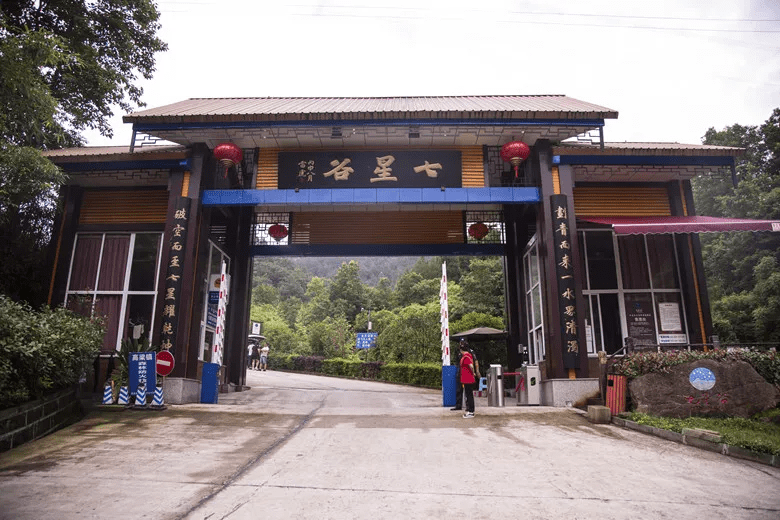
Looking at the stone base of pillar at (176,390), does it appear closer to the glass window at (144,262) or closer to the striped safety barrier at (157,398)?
the striped safety barrier at (157,398)

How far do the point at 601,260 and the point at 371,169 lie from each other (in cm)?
610

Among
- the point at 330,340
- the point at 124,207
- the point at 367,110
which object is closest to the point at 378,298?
the point at 330,340

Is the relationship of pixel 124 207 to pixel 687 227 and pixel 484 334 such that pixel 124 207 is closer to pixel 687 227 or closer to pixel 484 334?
pixel 484 334

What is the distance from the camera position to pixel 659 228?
10398 millimetres

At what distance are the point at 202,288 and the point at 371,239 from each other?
5.13 m

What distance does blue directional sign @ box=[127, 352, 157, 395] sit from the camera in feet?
31.0

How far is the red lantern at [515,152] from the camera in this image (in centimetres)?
1156

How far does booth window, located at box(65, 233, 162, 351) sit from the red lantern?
8.71 m

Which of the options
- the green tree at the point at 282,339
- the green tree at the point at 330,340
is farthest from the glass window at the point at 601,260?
the green tree at the point at 282,339

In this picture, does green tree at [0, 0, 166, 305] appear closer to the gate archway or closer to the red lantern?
the gate archway

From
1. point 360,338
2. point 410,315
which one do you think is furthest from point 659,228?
point 360,338

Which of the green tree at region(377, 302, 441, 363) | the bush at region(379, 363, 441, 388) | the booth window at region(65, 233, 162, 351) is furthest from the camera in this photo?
the green tree at region(377, 302, 441, 363)

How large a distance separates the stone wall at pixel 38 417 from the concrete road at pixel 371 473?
0.75ft

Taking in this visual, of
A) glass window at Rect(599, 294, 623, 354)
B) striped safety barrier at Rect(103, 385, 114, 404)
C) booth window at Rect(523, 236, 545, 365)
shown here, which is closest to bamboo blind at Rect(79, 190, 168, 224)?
striped safety barrier at Rect(103, 385, 114, 404)
